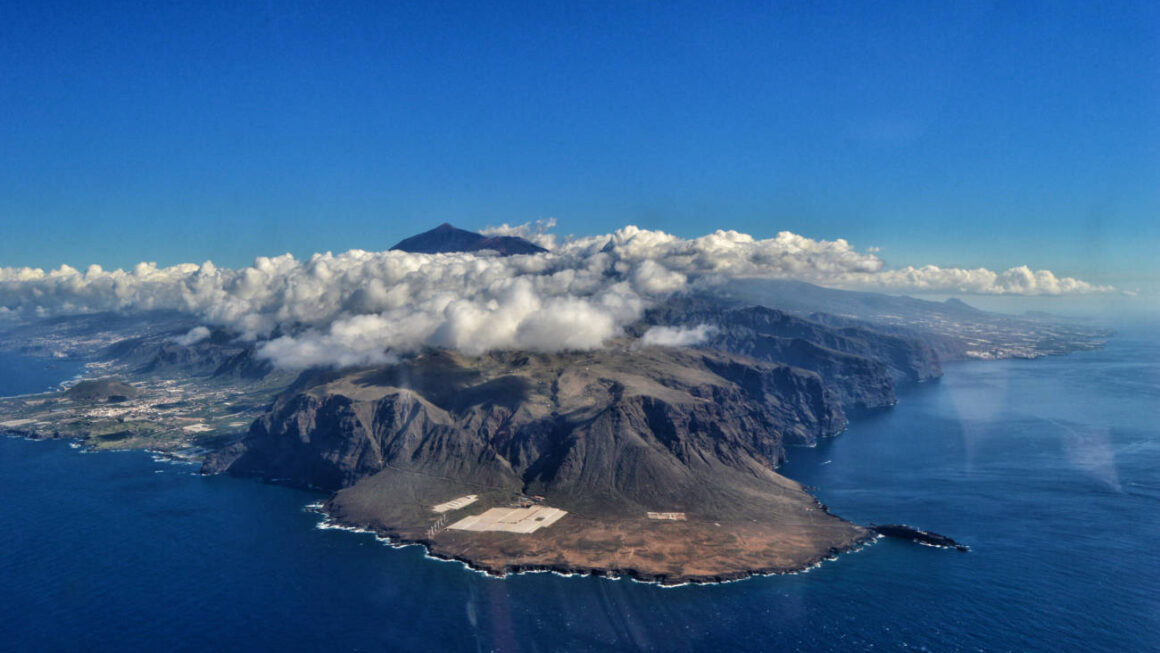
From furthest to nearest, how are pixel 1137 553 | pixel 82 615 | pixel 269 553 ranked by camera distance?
1. pixel 269 553
2. pixel 1137 553
3. pixel 82 615

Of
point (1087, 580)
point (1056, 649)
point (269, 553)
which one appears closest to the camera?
point (1056, 649)

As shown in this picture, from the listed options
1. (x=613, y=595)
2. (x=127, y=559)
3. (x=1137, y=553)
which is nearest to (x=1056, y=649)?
(x=1137, y=553)

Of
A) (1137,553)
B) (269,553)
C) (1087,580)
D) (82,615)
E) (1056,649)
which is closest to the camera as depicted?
(1056,649)

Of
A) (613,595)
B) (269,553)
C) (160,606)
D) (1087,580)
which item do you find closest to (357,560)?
(269,553)

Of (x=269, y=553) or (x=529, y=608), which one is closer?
(x=529, y=608)

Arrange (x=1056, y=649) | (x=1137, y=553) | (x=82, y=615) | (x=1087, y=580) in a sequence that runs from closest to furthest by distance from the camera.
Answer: (x=1056, y=649) → (x=82, y=615) → (x=1087, y=580) → (x=1137, y=553)

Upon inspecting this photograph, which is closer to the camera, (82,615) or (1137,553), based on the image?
(82,615)

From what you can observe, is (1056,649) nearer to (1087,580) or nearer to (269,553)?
(1087,580)

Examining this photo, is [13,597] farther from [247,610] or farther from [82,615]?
[247,610]
